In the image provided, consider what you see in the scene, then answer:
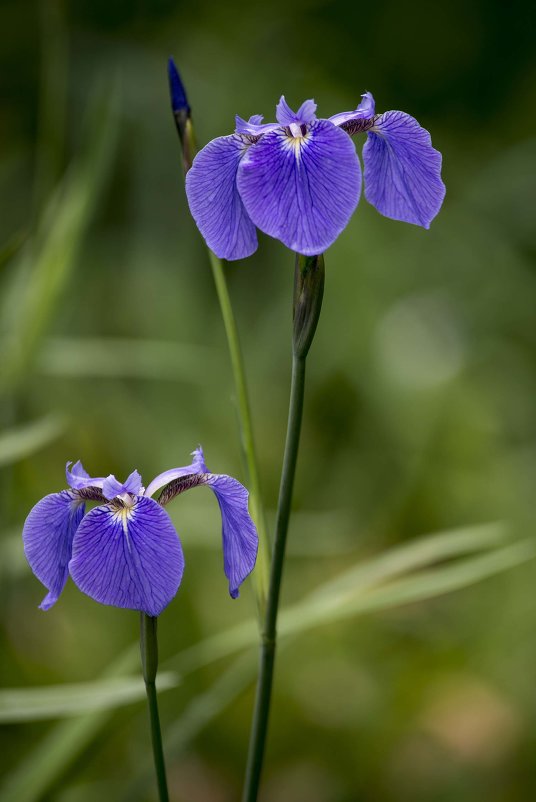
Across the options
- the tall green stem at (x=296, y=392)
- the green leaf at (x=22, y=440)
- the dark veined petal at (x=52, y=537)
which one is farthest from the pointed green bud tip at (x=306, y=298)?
the green leaf at (x=22, y=440)

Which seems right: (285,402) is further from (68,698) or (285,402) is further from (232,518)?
(232,518)

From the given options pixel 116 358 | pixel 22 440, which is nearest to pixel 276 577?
pixel 22 440

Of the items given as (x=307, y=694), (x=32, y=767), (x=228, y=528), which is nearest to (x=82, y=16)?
(x=307, y=694)

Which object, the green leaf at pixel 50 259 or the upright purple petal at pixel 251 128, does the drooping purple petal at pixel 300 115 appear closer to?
the upright purple petal at pixel 251 128

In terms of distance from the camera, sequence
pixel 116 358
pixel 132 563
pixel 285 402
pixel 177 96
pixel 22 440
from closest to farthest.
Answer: pixel 132 563, pixel 177 96, pixel 22 440, pixel 116 358, pixel 285 402

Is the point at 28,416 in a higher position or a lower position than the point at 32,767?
higher

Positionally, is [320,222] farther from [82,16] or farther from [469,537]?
[82,16]

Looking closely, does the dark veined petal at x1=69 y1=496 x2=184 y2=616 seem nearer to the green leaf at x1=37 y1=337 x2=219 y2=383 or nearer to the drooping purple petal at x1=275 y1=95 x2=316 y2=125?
the drooping purple petal at x1=275 y1=95 x2=316 y2=125
